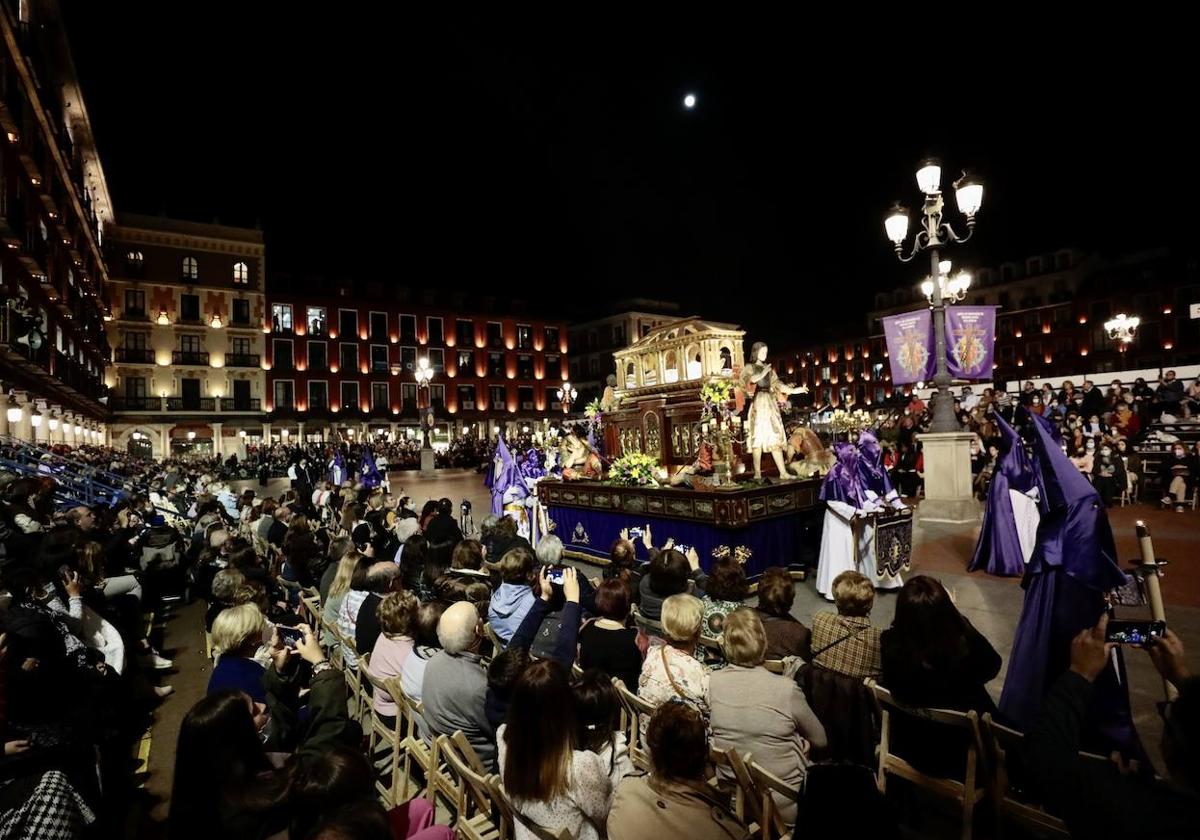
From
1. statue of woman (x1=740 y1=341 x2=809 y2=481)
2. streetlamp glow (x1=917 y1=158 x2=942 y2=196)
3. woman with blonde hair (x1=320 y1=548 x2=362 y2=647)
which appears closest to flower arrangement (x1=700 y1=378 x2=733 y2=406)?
statue of woman (x1=740 y1=341 x2=809 y2=481)

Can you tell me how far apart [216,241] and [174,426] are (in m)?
13.2

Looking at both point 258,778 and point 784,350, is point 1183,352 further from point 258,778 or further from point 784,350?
point 258,778

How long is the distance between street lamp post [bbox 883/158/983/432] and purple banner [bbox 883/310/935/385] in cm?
39

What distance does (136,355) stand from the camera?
1551 inches

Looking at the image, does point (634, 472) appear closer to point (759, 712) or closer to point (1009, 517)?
point (1009, 517)

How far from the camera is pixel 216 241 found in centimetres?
4197

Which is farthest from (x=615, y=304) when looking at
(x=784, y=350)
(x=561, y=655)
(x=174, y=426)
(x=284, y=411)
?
(x=561, y=655)

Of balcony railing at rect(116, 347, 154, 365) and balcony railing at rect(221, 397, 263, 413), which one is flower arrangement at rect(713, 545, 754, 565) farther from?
balcony railing at rect(116, 347, 154, 365)

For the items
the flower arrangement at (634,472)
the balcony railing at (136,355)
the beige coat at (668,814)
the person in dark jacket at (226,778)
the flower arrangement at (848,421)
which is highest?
the balcony railing at (136,355)

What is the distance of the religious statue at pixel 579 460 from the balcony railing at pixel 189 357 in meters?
40.3

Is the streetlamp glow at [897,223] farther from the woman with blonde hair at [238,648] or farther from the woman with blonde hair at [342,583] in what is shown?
the woman with blonde hair at [238,648]

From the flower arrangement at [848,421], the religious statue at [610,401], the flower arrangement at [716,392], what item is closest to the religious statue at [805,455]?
the flower arrangement at [716,392]

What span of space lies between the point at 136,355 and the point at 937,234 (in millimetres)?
46671

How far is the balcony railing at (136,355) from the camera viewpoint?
3878 centimetres
